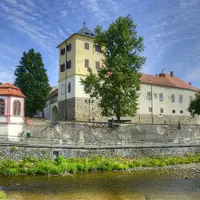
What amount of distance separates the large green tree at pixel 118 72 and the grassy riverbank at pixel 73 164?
7.27 metres

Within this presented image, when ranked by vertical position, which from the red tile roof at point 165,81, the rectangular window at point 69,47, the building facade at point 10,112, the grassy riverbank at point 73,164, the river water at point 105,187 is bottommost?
the river water at point 105,187

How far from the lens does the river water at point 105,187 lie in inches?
711

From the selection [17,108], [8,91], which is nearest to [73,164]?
[17,108]

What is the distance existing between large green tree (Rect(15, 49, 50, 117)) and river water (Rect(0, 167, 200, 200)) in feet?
60.4

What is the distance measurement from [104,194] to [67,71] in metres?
28.7

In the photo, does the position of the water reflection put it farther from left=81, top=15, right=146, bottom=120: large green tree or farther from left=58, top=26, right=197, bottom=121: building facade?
left=58, top=26, right=197, bottom=121: building facade

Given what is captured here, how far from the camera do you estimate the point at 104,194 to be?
1880 centimetres

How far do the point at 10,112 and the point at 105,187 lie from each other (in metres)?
15.7

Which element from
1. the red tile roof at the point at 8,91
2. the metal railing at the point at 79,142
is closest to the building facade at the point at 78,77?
the metal railing at the point at 79,142

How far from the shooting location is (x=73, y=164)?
2723 centimetres

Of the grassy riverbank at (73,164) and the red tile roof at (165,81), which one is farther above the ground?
the red tile roof at (165,81)

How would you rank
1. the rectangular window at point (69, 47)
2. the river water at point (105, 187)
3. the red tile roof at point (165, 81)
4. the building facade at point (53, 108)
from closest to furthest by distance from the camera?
1. the river water at point (105, 187)
2. the rectangular window at point (69, 47)
3. the building facade at point (53, 108)
4. the red tile roof at point (165, 81)

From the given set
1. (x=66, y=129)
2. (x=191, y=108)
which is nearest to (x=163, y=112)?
(x=191, y=108)

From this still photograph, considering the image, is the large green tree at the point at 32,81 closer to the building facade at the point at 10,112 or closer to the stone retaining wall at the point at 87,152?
the building facade at the point at 10,112
